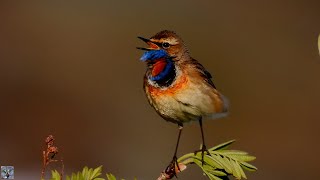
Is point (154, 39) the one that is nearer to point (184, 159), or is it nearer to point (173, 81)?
point (173, 81)

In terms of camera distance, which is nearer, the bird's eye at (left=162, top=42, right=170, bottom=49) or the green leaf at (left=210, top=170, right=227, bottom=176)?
the green leaf at (left=210, top=170, right=227, bottom=176)

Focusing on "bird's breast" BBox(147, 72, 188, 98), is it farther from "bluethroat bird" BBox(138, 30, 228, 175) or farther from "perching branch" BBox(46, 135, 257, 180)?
"perching branch" BBox(46, 135, 257, 180)

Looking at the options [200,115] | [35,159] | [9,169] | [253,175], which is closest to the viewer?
[9,169]

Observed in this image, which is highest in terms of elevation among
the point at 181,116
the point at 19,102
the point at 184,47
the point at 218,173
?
the point at 19,102

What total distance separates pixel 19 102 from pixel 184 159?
174 inches

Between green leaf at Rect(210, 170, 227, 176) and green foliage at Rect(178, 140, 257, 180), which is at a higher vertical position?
green foliage at Rect(178, 140, 257, 180)

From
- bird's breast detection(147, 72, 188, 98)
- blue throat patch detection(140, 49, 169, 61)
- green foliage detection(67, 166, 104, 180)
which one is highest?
blue throat patch detection(140, 49, 169, 61)

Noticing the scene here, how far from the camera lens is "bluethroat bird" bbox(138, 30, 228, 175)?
3.46ft

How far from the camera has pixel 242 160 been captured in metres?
0.86

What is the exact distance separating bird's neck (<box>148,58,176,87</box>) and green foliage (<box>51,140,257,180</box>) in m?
0.19

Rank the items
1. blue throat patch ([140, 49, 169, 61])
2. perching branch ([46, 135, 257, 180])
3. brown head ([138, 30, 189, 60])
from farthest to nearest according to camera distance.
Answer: brown head ([138, 30, 189, 60]), blue throat patch ([140, 49, 169, 61]), perching branch ([46, 135, 257, 180])

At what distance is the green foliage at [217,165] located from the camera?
84 cm

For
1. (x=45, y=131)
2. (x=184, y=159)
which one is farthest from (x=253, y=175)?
(x=184, y=159)

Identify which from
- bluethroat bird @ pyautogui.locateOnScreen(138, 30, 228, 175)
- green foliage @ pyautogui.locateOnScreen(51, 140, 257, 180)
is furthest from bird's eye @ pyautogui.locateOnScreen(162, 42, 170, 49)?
green foliage @ pyautogui.locateOnScreen(51, 140, 257, 180)
